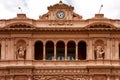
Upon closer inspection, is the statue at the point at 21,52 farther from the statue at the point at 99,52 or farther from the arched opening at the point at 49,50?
the statue at the point at 99,52

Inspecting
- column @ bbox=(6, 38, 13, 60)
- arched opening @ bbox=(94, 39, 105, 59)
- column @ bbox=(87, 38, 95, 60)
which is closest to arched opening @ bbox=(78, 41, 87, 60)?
column @ bbox=(87, 38, 95, 60)

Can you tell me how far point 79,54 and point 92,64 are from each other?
3.34 meters

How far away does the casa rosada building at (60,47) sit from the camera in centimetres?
7188

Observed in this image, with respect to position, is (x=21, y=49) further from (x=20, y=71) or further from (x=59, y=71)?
(x=59, y=71)

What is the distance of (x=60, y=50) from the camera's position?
75.0 meters

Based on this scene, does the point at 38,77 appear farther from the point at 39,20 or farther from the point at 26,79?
the point at 39,20

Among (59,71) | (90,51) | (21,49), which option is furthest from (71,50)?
(21,49)

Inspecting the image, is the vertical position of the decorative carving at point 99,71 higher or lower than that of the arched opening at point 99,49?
lower

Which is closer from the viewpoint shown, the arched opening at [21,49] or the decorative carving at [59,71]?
the decorative carving at [59,71]

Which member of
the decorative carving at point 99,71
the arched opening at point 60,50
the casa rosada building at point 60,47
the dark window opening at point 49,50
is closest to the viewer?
the decorative carving at point 99,71

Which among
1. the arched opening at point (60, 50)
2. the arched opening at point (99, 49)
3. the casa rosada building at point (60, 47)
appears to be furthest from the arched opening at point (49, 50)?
the arched opening at point (99, 49)

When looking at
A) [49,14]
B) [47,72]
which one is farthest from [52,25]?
[47,72]

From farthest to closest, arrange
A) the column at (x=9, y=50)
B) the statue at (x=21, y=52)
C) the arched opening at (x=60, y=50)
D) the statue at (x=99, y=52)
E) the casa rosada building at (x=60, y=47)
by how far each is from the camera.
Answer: the arched opening at (x=60, y=50), the column at (x=9, y=50), the statue at (x=21, y=52), the statue at (x=99, y=52), the casa rosada building at (x=60, y=47)

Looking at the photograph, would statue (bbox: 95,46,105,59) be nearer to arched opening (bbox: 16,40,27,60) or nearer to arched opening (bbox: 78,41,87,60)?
arched opening (bbox: 78,41,87,60)
